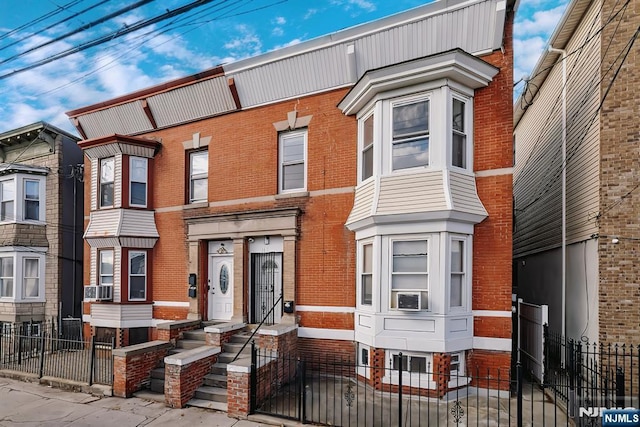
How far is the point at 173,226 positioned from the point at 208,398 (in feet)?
19.2

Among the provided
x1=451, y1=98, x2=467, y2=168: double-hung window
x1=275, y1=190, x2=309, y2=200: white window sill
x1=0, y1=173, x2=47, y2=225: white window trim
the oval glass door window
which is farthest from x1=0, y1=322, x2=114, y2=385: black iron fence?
x1=451, y1=98, x2=467, y2=168: double-hung window

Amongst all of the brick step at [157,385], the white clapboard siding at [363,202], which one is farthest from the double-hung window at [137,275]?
the white clapboard siding at [363,202]

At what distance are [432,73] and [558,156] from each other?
5.79 meters

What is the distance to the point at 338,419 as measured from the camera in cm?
698

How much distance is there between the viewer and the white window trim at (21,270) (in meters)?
14.3

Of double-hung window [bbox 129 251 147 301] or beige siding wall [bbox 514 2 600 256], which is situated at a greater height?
beige siding wall [bbox 514 2 600 256]

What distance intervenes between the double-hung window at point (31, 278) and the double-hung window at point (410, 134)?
559 inches

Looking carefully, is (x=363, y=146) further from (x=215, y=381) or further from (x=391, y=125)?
(x=215, y=381)

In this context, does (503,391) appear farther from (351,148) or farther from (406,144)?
(351,148)

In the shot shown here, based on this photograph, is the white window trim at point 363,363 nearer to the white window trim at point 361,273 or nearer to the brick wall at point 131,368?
the white window trim at point 361,273

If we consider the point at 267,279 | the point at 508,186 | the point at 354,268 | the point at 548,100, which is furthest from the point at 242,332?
the point at 548,100

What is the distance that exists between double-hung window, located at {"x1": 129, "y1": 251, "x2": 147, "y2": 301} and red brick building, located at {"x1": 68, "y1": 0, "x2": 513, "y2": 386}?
6cm

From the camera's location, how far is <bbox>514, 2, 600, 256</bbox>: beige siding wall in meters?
8.78

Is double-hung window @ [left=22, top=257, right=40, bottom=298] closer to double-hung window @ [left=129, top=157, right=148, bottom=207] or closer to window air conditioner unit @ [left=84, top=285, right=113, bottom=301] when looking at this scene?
window air conditioner unit @ [left=84, top=285, right=113, bottom=301]
